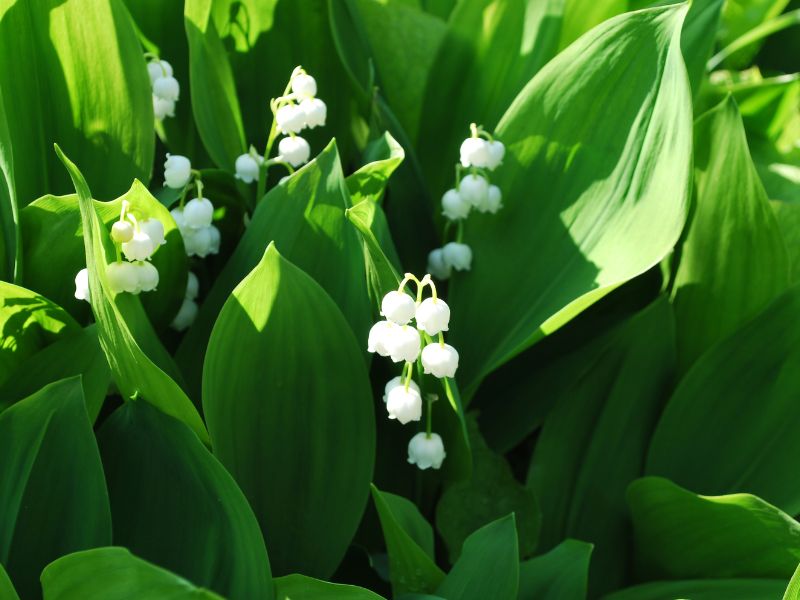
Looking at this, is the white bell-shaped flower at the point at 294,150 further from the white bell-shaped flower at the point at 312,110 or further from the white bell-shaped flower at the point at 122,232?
the white bell-shaped flower at the point at 122,232

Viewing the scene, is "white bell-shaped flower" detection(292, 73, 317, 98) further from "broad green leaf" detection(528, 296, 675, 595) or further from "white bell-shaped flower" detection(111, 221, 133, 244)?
"broad green leaf" detection(528, 296, 675, 595)

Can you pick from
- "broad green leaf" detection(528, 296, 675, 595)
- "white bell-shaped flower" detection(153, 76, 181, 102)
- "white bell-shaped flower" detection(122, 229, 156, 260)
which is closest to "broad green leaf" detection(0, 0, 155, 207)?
"white bell-shaped flower" detection(153, 76, 181, 102)

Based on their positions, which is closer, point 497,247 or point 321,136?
point 497,247

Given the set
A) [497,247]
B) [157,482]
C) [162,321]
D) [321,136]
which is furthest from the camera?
[321,136]

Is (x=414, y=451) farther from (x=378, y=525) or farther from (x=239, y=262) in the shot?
(x=239, y=262)

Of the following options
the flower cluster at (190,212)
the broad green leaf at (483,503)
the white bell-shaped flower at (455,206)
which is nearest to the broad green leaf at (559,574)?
the broad green leaf at (483,503)

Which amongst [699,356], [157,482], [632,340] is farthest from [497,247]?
[157,482]

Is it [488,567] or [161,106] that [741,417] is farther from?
[161,106]
